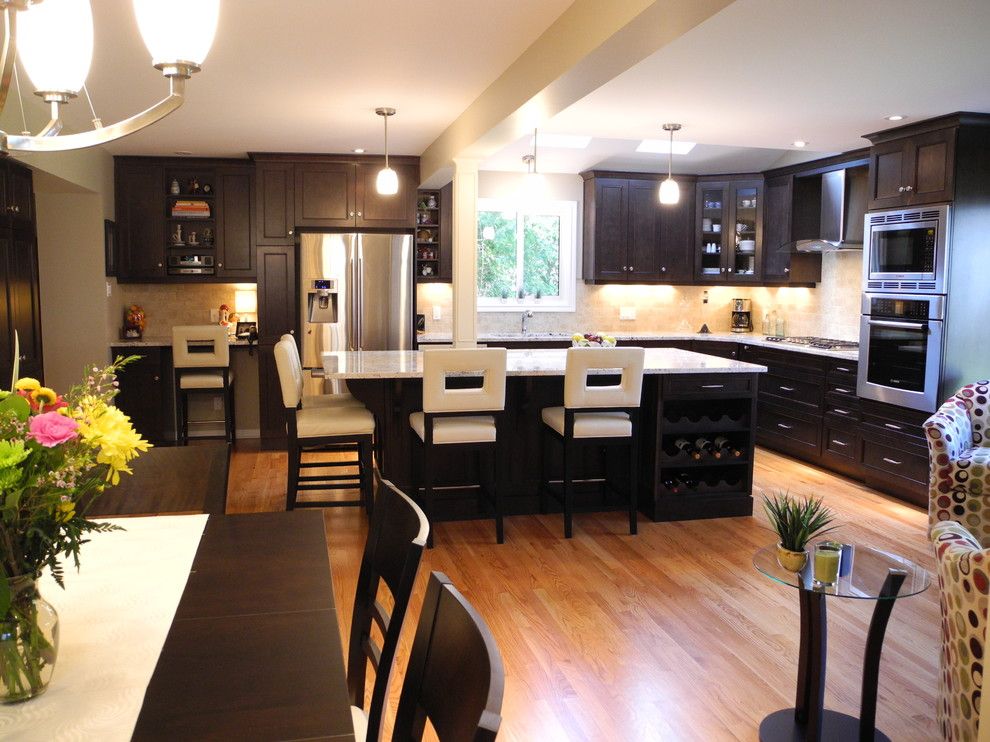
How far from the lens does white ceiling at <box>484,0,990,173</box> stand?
10.3 feet

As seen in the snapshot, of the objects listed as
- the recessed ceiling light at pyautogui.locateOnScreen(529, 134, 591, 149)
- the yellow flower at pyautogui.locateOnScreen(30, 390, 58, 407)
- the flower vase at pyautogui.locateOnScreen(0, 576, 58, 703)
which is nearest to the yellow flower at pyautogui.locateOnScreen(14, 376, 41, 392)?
the yellow flower at pyautogui.locateOnScreen(30, 390, 58, 407)

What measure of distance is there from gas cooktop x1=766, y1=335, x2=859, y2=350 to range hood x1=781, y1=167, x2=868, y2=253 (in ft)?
2.45

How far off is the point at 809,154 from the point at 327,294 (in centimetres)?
413

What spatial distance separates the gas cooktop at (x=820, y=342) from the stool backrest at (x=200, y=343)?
451 centimetres

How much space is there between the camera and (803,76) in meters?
4.01

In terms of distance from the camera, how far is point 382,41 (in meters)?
3.77

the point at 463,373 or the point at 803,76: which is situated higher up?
the point at 803,76

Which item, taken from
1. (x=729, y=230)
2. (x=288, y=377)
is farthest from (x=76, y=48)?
(x=729, y=230)

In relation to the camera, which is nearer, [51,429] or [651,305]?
[51,429]

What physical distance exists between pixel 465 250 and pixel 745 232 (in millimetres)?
3158

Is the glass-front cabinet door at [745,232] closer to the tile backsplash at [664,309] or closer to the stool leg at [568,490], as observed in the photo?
the tile backsplash at [664,309]

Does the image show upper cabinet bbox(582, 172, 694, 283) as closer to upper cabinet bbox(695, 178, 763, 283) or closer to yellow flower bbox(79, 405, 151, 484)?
upper cabinet bbox(695, 178, 763, 283)

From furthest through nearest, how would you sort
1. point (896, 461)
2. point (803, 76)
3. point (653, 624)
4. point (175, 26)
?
point (896, 461)
point (803, 76)
point (653, 624)
point (175, 26)

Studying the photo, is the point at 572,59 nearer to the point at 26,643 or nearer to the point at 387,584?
the point at 387,584
